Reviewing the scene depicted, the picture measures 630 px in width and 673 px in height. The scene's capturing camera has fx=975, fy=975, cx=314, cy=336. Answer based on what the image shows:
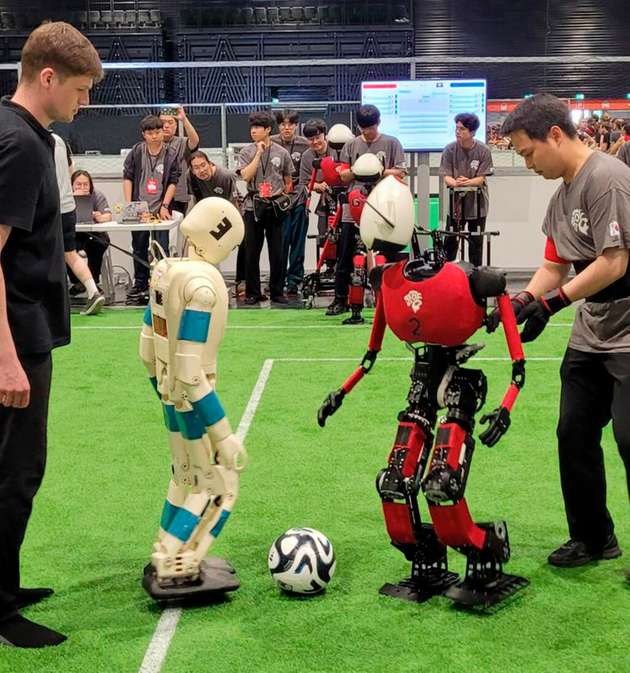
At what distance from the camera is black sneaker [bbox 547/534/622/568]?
4.34 meters

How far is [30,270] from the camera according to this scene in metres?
3.37

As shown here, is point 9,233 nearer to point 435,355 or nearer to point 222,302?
point 222,302

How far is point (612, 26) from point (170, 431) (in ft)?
89.5

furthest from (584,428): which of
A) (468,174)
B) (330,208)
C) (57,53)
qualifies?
(330,208)

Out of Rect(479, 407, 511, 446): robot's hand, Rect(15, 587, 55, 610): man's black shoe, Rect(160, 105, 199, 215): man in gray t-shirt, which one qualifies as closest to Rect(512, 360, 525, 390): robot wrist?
Rect(479, 407, 511, 446): robot's hand

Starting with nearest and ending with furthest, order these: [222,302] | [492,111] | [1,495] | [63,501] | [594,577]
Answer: [1,495] → [222,302] → [594,577] → [63,501] → [492,111]

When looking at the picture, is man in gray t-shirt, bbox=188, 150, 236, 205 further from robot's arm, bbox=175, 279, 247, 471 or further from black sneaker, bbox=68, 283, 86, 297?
robot's arm, bbox=175, 279, 247, 471

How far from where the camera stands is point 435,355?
3.94 metres

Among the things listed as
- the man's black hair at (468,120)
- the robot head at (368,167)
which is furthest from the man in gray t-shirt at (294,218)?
the robot head at (368,167)

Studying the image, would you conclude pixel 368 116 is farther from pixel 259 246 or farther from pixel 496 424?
pixel 496 424

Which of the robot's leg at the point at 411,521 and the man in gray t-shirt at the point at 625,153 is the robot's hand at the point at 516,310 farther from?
the man in gray t-shirt at the point at 625,153

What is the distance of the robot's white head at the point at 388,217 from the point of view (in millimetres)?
3878

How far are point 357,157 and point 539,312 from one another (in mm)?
6715

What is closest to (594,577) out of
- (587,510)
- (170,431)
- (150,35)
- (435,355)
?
(587,510)
